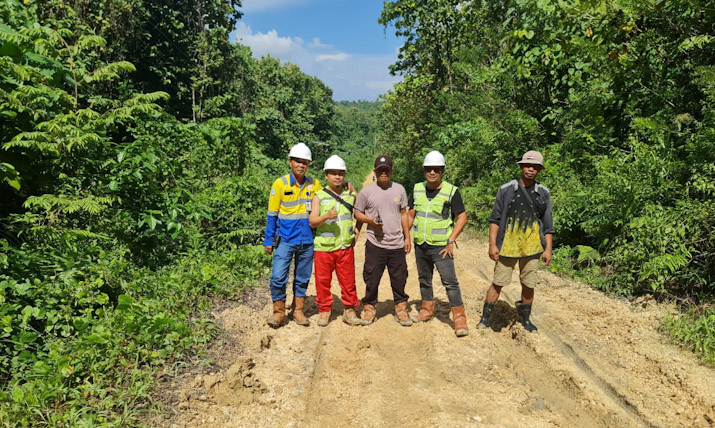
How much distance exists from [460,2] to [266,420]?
1518 centimetres

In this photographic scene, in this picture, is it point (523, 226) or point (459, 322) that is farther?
point (459, 322)

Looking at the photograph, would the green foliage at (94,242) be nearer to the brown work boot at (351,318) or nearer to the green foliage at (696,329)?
the brown work boot at (351,318)

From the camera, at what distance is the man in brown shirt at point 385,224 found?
453 centimetres

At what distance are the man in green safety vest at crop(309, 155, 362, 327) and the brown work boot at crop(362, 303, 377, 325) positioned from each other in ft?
0.31

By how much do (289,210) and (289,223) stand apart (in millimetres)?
151

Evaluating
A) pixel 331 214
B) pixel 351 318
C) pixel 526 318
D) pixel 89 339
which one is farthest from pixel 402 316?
pixel 89 339

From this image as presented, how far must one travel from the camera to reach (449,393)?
11.3 ft

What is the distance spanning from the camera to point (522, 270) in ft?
14.6

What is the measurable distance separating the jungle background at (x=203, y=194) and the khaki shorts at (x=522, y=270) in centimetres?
147

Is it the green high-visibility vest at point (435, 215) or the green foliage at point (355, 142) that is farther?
the green foliage at point (355, 142)

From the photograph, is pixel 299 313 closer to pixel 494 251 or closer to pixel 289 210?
pixel 289 210

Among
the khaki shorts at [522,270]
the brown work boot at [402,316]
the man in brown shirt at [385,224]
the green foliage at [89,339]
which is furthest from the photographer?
the brown work boot at [402,316]

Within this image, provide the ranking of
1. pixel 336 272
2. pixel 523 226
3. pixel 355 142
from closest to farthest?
pixel 523 226 < pixel 336 272 < pixel 355 142

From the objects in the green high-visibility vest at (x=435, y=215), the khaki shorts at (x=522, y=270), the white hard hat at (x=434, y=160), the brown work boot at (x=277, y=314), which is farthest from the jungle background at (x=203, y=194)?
the white hard hat at (x=434, y=160)
